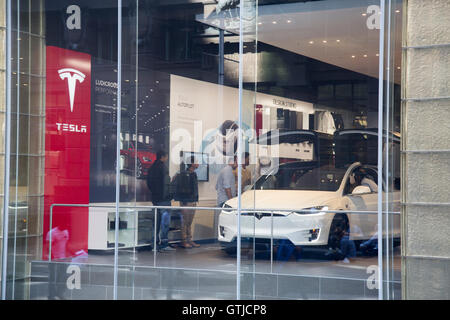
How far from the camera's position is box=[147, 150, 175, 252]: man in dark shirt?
26.4ft

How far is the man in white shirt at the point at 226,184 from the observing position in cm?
757

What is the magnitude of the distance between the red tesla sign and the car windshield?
253 cm

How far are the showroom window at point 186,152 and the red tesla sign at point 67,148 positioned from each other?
2cm

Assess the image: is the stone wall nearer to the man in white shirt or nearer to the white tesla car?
the white tesla car

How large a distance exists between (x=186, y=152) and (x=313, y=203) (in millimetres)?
1727

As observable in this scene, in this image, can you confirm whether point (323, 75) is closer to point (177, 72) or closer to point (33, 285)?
point (177, 72)

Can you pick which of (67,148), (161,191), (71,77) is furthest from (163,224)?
(71,77)

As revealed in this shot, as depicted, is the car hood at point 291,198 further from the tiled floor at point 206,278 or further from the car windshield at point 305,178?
the tiled floor at point 206,278

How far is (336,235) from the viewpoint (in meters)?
8.37

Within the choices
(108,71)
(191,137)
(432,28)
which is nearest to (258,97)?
(191,137)

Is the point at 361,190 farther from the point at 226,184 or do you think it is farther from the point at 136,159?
the point at 136,159

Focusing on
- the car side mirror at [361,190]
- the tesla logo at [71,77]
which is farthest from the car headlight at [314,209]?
the tesla logo at [71,77]

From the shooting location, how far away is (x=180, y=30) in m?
8.27

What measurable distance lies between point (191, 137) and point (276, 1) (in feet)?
6.78
